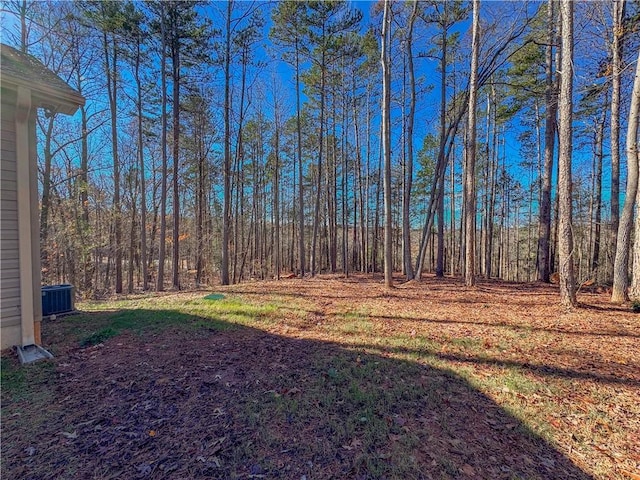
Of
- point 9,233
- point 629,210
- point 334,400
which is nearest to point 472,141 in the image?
point 629,210

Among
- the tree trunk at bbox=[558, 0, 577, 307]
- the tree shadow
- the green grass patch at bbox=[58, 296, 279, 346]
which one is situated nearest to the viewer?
the tree shadow

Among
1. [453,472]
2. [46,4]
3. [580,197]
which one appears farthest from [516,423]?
[580,197]

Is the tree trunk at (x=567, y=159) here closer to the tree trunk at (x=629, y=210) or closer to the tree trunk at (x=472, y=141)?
the tree trunk at (x=629, y=210)

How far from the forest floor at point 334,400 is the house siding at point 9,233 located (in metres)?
0.43

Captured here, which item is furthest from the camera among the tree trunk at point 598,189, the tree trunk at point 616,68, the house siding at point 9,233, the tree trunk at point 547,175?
the tree trunk at point 598,189

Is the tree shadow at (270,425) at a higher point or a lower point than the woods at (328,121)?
lower

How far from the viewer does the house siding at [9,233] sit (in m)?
3.47

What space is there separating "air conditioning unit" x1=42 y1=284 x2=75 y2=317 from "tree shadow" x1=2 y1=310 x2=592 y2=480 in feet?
11.4

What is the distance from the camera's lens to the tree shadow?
1.89 m

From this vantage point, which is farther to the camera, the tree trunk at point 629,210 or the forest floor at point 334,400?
the tree trunk at point 629,210

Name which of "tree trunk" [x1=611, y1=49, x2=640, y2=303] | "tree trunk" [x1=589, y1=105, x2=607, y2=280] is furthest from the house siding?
"tree trunk" [x1=589, y1=105, x2=607, y2=280]

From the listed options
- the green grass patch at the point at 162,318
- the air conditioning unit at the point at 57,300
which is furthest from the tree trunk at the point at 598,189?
the air conditioning unit at the point at 57,300

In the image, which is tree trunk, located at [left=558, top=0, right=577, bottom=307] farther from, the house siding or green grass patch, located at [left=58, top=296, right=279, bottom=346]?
the house siding

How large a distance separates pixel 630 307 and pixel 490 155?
45.2 ft
